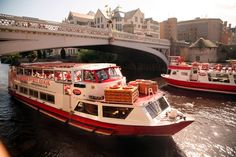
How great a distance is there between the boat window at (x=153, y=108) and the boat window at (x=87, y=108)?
376cm

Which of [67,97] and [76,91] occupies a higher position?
[76,91]

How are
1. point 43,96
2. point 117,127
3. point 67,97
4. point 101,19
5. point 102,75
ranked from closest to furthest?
1. point 117,127
2. point 102,75
3. point 67,97
4. point 43,96
5. point 101,19

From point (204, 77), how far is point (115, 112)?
68.3 feet

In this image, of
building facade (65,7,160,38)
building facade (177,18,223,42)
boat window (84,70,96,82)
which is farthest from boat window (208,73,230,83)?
building facade (177,18,223,42)

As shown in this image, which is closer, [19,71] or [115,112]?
[115,112]

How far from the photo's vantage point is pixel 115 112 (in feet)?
46.3

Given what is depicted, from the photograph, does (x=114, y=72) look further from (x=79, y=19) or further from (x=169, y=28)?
(x=169, y=28)

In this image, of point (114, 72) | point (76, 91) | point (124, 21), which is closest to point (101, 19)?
point (124, 21)

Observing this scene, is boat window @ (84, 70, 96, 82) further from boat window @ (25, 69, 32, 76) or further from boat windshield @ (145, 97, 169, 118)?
boat window @ (25, 69, 32, 76)

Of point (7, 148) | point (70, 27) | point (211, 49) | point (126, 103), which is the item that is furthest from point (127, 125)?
point (211, 49)

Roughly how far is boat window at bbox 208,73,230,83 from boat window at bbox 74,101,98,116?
70.1ft

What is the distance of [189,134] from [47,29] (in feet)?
60.8

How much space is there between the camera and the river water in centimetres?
1317

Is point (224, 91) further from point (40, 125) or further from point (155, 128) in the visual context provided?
point (40, 125)
